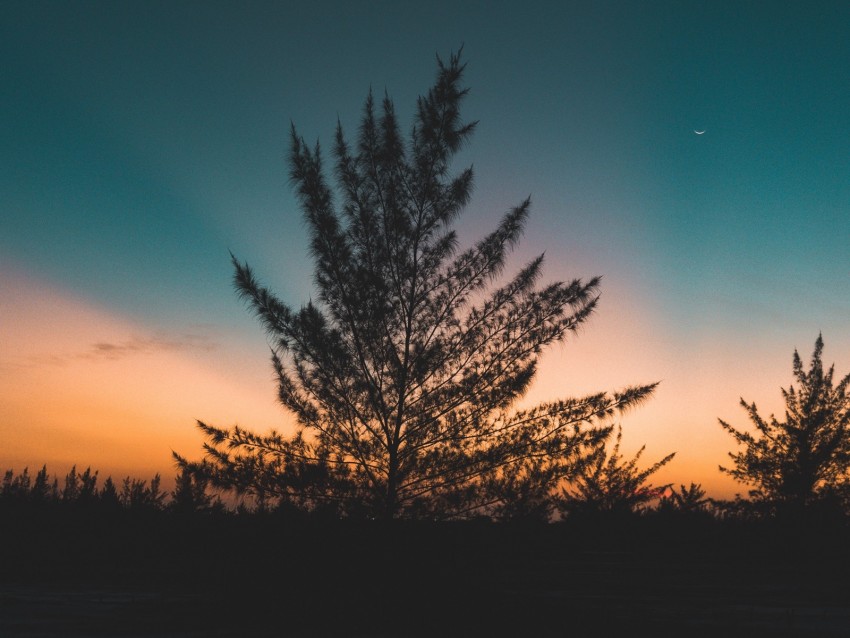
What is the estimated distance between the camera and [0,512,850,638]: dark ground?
455 cm

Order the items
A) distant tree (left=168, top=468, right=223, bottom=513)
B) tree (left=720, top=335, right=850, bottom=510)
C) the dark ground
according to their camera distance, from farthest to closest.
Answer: tree (left=720, top=335, right=850, bottom=510) → distant tree (left=168, top=468, right=223, bottom=513) → the dark ground

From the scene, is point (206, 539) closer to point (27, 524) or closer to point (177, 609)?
point (27, 524)

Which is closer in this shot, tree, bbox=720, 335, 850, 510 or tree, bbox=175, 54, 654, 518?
tree, bbox=175, 54, 654, 518

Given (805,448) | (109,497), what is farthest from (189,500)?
(805,448)

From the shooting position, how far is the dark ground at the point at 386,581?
4551mm

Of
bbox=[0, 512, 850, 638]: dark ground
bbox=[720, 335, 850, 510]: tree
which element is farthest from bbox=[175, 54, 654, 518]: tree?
bbox=[720, 335, 850, 510]: tree

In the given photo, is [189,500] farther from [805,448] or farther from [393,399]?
[805,448]

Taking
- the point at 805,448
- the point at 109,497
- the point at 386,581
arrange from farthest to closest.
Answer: the point at 805,448, the point at 109,497, the point at 386,581

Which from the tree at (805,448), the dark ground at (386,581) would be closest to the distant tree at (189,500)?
the dark ground at (386,581)

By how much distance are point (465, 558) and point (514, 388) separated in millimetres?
2692

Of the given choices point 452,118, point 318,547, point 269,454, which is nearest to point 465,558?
point 318,547

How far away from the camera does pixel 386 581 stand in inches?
287

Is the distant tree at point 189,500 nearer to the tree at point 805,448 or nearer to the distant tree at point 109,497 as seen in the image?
the distant tree at point 109,497

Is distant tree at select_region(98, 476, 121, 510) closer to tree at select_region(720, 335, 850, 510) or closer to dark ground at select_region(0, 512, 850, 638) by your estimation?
dark ground at select_region(0, 512, 850, 638)
